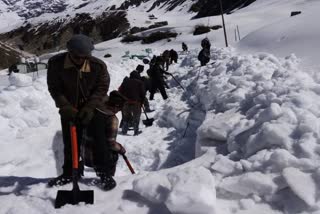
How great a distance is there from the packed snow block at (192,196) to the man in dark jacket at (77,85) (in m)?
1.13

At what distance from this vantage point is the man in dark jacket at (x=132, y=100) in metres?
10.3

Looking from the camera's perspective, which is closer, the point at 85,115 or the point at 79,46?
the point at 79,46

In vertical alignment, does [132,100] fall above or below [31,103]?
below

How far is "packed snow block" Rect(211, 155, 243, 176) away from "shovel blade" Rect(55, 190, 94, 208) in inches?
48.1

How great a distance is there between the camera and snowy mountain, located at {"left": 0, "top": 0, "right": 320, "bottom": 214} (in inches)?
155

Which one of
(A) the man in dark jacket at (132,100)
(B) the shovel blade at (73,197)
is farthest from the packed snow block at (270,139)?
(A) the man in dark jacket at (132,100)

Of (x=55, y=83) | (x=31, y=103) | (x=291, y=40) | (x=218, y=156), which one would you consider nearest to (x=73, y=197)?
(x=55, y=83)

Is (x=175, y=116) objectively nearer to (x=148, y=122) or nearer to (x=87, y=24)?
(x=148, y=122)

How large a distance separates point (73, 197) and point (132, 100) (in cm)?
631

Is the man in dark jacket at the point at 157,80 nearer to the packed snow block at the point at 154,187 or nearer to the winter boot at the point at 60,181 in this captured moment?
the winter boot at the point at 60,181

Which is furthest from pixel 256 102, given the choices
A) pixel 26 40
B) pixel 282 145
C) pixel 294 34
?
pixel 26 40

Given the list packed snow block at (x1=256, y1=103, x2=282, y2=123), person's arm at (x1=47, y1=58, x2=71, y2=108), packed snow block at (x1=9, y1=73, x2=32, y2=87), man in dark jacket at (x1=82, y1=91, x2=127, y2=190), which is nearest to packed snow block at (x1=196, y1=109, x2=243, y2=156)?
packed snow block at (x1=256, y1=103, x2=282, y2=123)

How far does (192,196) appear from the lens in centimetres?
365

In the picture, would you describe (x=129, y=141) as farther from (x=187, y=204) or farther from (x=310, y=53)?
(x=187, y=204)
